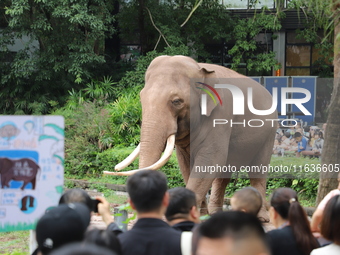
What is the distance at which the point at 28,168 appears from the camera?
4.95 metres

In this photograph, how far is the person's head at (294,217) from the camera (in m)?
3.85

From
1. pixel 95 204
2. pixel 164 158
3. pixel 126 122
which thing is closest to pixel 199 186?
pixel 164 158

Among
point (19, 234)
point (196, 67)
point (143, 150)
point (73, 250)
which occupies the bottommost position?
point (19, 234)

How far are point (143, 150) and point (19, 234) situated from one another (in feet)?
9.03

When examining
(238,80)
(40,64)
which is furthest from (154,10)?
(238,80)

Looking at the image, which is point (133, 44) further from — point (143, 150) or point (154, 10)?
point (143, 150)

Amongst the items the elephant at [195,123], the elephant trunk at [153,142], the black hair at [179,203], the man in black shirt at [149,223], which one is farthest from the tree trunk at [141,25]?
the man in black shirt at [149,223]

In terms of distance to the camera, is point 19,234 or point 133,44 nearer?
point 19,234

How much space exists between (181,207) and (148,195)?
17.3 inches

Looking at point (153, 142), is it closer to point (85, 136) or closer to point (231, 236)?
point (231, 236)

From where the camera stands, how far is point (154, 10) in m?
20.3

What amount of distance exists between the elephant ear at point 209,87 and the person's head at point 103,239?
4.76 m

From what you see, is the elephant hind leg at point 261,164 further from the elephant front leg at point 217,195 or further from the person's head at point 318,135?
the person's head at point 318,135

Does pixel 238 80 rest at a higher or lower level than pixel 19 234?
higher
